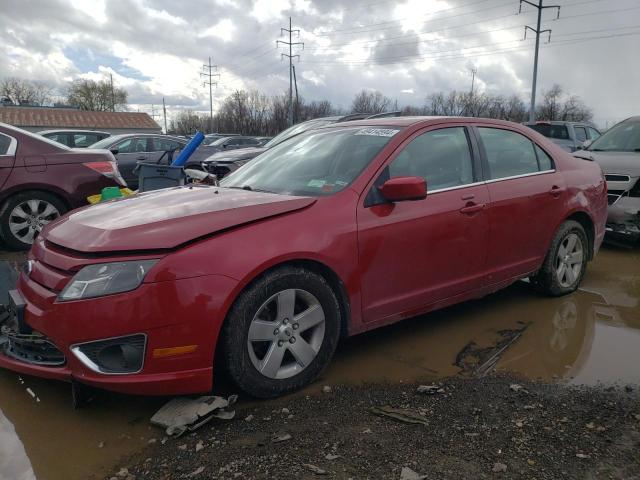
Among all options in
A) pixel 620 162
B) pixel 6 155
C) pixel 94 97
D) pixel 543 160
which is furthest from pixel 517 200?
pixel 94 97

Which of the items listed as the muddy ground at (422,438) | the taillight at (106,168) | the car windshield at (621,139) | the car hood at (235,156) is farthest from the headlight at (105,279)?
the car windshield at (621,139)

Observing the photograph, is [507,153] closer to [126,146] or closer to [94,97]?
[126,146]

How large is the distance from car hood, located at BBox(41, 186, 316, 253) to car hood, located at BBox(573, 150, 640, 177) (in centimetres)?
492

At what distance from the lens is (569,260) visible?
473 centimetres

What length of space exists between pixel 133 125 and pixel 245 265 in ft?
213

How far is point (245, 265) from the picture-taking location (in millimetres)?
2662

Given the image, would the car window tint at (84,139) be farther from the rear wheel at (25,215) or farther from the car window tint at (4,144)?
the rear wheel at (25,215)

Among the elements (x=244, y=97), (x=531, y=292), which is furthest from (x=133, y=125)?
(x=531, y=292)

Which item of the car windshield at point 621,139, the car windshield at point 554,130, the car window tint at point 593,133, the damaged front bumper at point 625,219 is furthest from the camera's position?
the car window tint at point 593,133

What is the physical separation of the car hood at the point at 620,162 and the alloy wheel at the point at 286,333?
16.1 feet

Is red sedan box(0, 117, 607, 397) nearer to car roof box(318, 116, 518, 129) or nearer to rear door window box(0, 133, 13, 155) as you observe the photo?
car roof box(318, 116, 518, 129)

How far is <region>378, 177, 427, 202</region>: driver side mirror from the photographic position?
3.18 metres

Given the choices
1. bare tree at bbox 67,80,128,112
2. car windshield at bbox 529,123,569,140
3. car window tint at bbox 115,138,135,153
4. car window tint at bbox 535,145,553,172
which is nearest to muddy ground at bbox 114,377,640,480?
car window tint at bbox 535,145,553,172

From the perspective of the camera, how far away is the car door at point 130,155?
39.6ft
